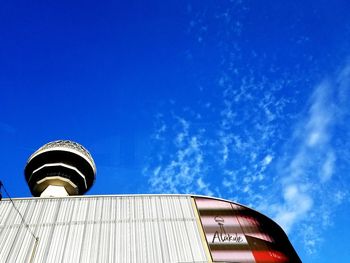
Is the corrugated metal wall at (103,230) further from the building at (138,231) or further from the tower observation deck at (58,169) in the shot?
the tower observation deck at (58,169)

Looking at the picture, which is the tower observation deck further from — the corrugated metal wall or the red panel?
the red panel

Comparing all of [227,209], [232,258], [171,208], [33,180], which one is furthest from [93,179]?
[232,258]

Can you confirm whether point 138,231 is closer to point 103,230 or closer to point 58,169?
point 103,230

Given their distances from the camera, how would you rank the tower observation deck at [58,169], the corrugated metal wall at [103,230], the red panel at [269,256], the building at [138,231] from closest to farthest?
the corrugated metal wall at [103,230] → the building at [138,231] → the red panel at [269,256] → the tower observation deck at [58,169]

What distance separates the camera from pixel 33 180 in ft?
122

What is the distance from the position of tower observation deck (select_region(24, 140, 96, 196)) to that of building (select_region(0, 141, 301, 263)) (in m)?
12.0

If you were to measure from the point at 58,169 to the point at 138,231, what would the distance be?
1835 cm

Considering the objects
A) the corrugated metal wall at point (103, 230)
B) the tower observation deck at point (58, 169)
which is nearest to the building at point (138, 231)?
the corrugated metal wall at point (103, 230)

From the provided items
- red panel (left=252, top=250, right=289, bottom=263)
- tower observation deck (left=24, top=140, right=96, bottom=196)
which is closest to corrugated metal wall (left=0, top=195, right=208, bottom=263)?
red panel (left=252, top=250, right=289, bottom=263)

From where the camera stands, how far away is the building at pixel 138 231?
68.1ft

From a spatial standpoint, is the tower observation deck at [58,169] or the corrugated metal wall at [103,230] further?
the tower observation deck at [58,169]

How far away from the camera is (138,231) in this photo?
879 inches

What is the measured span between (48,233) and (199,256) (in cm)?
1053

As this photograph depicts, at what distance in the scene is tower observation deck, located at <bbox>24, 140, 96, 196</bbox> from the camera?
1427 inches
